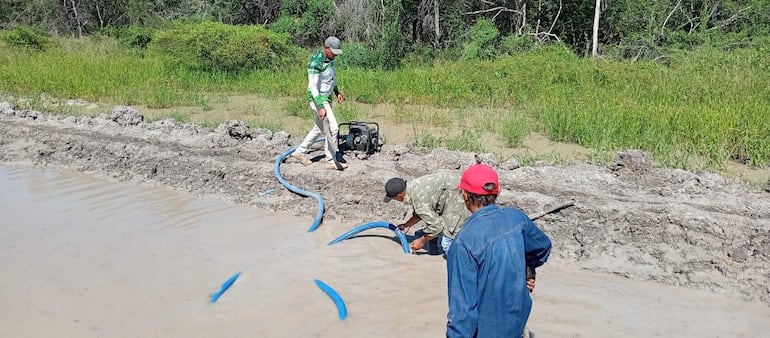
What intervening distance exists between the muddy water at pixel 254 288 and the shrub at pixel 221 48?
9.81 m

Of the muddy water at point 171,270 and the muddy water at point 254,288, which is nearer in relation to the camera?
the muddy water at point 254,288

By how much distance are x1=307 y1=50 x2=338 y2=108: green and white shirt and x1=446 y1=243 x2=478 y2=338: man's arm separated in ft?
16.3

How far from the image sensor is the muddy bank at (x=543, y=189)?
213 inches

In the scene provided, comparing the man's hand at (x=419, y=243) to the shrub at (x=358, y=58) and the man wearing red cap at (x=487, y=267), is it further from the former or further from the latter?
the shrub at (x=358, y=58)

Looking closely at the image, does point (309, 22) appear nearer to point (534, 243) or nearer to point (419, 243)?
point (419, 243)

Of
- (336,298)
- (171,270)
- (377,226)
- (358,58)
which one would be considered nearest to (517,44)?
(358,58)

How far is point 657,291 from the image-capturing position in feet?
16.6

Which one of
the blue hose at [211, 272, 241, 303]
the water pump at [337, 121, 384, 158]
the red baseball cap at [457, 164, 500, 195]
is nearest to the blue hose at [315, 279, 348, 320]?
the blue hose at [211, 272, 241, 303]

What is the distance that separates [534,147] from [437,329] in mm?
4844

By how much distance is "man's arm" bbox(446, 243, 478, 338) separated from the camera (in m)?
2.56

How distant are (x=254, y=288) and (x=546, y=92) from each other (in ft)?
27.1

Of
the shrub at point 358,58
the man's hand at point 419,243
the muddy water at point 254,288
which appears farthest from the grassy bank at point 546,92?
the man's hand at point 419,243

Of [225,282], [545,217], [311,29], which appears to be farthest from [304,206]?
[311,29]

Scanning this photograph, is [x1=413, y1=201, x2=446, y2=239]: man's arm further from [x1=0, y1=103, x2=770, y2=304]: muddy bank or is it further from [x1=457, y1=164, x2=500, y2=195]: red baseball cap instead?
[x1=457, y1=164, x2=500, y2=195]: red baseball cap
